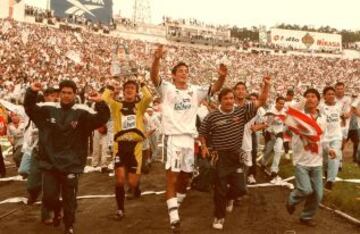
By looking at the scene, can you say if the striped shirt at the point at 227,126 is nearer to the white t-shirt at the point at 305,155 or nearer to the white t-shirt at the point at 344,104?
the white t-shirt at the point at 305,155

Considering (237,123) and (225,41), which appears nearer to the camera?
(237,123)

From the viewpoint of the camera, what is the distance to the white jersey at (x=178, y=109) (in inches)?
295

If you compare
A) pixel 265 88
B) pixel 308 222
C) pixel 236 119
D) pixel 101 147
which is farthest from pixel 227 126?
pixel 101 147

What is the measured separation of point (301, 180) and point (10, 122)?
24.7ft

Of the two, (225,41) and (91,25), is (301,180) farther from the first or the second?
(225,41)

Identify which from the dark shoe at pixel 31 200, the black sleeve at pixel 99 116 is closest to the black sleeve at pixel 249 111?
the black sleeve at pixel 99 116

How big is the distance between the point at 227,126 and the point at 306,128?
1226mm

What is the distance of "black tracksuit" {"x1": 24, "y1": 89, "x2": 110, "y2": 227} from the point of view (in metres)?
6.96

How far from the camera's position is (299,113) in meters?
8.31

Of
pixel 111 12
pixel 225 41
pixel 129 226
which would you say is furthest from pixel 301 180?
pixel 225 41

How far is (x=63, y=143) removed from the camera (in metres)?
6.97

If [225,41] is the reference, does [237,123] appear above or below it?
below

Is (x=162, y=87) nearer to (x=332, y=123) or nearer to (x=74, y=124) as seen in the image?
(x=74, y=124)

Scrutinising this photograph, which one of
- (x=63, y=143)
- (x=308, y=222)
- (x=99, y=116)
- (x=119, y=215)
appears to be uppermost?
(x=99, y=116)
